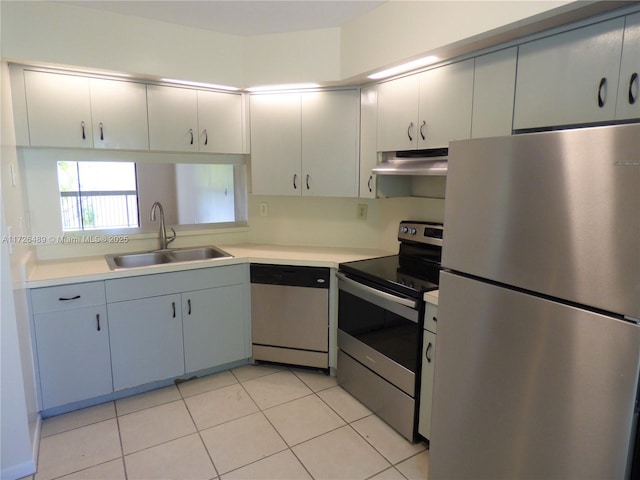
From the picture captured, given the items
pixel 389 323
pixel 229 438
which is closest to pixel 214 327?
pixel 229 438

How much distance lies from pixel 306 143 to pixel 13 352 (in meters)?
2.16

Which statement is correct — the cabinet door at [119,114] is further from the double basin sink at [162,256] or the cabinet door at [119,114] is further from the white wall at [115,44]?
the double basin sink at [162,256]

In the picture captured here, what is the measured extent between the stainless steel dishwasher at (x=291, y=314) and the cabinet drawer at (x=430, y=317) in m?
0.89

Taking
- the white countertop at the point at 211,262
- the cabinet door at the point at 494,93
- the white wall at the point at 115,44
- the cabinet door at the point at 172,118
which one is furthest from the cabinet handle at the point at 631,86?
the cabinet door at the point at 172,118

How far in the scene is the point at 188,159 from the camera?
10.4 ft

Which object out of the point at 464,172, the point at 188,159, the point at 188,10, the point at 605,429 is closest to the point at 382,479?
the point at 605,429

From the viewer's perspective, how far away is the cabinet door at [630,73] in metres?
1.40

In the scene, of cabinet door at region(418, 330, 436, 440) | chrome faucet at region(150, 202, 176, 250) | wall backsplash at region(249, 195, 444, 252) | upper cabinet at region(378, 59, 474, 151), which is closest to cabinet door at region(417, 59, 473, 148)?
upper cabinet at region(378, 59, 474, 151)

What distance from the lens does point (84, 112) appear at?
8.25 ft

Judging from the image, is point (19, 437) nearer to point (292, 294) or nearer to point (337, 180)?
point (292, 294)

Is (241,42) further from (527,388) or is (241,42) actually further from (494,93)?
(527,388)

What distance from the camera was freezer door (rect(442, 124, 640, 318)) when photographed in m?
1.03

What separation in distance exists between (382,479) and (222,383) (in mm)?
1352

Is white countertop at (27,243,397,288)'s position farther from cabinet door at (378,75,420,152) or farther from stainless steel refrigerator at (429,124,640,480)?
stainless steel refrigerator at (429,124,640,480)
